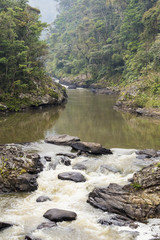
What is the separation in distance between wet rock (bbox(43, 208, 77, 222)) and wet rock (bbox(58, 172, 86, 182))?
123 inches

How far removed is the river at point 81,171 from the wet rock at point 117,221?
0.21 metres

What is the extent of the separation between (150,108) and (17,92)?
Answer: 67.2ft

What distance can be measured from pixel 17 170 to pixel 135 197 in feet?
21.7

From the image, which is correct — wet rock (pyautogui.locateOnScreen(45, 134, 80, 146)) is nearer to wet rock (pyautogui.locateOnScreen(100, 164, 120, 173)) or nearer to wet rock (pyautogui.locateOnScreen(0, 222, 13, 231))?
wet rock (pyautogui.locateOnScreen(100, 164, 120, 173))

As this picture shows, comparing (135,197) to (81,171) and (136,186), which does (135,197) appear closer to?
(136,186)

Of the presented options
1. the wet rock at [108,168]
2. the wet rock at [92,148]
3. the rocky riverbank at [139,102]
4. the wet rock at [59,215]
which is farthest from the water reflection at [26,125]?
the wet rock at [59,215]

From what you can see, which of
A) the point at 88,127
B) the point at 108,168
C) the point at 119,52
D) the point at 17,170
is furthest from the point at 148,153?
the point at 119,52

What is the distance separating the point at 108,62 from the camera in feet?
251

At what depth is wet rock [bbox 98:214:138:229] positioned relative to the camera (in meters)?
9.20

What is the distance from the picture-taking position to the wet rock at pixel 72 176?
508 inches

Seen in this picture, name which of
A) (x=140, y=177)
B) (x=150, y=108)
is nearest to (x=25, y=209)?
(x=140, y=177)

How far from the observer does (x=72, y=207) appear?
34.9 ft

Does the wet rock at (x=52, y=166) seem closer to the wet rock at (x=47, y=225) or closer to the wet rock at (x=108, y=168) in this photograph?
the wet rock at (x=108, y=168)

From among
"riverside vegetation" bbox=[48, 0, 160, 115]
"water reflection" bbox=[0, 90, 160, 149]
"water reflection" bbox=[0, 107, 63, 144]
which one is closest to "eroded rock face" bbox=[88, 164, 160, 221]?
"water reflection" bbox=[0, 90, 160, 149]
